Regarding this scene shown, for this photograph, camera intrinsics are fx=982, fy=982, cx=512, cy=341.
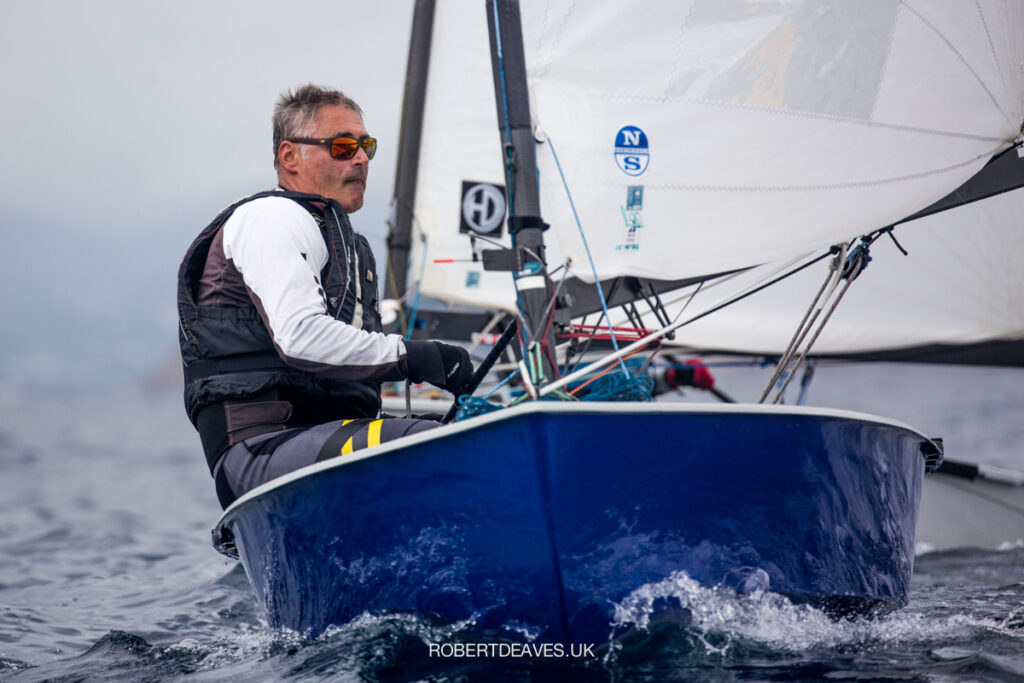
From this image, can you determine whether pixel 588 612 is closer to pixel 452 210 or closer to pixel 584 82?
pixel 584 82

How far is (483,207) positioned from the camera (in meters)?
5.91

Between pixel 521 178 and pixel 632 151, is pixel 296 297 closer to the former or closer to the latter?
pixel 521 178

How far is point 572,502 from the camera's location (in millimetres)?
1994

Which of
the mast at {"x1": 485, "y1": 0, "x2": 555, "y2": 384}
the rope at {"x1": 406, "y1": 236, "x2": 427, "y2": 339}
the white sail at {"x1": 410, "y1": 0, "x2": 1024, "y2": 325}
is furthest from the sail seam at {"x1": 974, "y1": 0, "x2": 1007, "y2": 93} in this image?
the rope at {"x1": 406, "y1": 236, "x2": 427, "y2": 339}

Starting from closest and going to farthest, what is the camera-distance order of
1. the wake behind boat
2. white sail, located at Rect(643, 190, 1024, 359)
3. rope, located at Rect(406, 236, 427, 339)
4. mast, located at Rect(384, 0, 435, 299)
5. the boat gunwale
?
the boat gunwale → the wake behind boat → white sail, located at Rect(643, 190, 1024, 359) → rope, located at Rect(406, 236, 427, 339) → mast, located at Rect(384, 0, 435, 299)

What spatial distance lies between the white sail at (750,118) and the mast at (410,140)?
3.09 meters

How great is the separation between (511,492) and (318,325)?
620 millimetres

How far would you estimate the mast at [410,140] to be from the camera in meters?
6.50

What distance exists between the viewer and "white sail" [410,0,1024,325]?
3.25 metres

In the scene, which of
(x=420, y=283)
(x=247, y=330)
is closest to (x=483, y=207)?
(x=420, y=283)

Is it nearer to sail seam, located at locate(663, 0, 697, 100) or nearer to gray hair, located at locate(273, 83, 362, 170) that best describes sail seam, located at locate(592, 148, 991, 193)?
sail seam, located at locate(663, 0, 697, 100)

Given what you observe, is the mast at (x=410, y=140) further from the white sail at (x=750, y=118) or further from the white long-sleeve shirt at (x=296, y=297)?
the white long-sleeve shirt at (x=296, y=297)

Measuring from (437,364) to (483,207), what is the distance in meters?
3.57

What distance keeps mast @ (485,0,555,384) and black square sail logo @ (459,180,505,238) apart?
2.87 m
